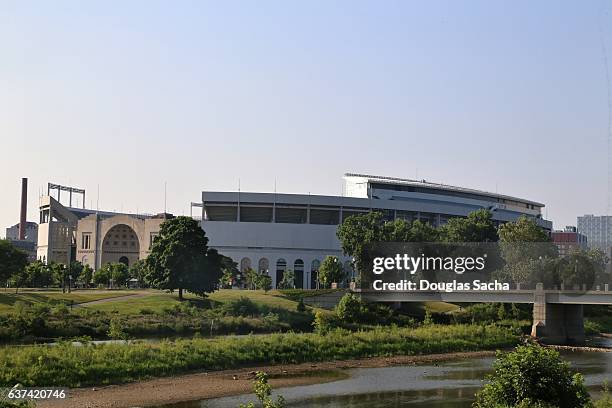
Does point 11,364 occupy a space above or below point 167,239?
below

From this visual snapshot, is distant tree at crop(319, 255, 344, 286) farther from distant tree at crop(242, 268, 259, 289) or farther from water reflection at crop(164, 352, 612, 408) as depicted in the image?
water reflection at crop(164, 352, 612, 408)

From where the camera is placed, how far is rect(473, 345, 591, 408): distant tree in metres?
35.1

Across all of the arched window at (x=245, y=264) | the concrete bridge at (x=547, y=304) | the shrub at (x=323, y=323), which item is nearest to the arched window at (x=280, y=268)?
the arched window at (x=245, y=264)

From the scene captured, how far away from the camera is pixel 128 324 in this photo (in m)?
98.8

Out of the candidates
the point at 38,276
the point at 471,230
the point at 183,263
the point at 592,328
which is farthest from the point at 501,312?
the point at 38,276

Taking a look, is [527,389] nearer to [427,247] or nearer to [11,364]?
[11,364]

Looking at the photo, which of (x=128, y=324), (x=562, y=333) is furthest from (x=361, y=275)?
(x=128, y=324)

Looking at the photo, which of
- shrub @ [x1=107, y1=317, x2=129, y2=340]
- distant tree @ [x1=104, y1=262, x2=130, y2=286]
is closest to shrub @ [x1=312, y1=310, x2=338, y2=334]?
shrub @ [x1=107, y1=317, x2=129, y2=340]

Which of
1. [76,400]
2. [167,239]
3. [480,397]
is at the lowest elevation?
[76,400]

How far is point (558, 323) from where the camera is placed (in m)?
113

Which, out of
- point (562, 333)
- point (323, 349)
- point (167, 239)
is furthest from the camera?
point (167, 239)

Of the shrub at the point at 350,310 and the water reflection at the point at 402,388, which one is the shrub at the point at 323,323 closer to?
the shrub at the point at 350,310

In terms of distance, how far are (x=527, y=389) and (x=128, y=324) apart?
233 ft

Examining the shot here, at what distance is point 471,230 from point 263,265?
62.7 m
